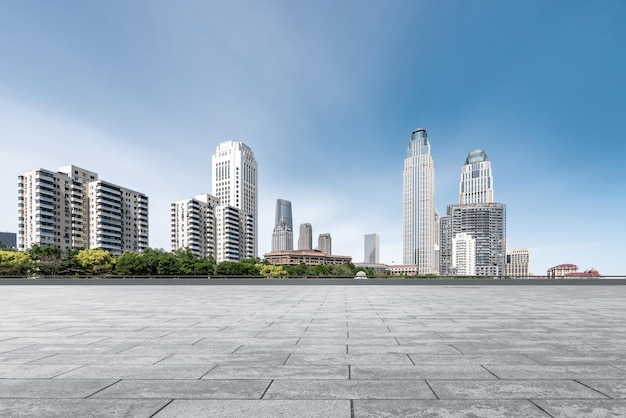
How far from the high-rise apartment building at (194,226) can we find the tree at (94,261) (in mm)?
81233

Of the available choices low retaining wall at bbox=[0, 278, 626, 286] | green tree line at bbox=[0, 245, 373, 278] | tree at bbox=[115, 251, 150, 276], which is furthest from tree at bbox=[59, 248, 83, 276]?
low retaining wall at bbox=[0, 278, 626, 286]

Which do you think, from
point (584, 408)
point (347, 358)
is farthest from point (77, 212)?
point (584, 408)

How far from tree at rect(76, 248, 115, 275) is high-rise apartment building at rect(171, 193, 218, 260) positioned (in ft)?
267

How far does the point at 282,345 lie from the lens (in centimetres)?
793

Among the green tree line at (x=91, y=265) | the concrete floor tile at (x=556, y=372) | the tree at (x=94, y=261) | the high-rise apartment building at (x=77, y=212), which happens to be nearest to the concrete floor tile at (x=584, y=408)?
the concrete floor tile at (x=556, y=372)

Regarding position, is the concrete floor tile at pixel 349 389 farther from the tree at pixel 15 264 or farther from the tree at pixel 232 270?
the tree at pixel 232 270

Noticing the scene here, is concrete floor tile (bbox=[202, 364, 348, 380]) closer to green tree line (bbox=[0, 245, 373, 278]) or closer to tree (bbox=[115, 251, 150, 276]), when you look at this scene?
green tree line (bbox=[0, 245, 373, 278])

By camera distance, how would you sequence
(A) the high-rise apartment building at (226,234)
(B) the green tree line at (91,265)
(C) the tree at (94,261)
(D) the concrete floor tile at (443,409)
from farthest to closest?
(A) the high-rise apartment building at (226,234), (C) the tree at (94,261), (B) the green tree line at (91,265), (D) the concrete floor tile at (443,409)

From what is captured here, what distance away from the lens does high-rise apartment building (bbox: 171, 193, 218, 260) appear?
174875mm

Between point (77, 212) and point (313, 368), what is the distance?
157891 mm

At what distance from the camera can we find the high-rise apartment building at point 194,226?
6885 inches

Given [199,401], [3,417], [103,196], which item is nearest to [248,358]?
[199,401]

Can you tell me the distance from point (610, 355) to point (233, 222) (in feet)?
628

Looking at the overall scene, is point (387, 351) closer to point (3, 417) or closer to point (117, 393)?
point (117, 393)
